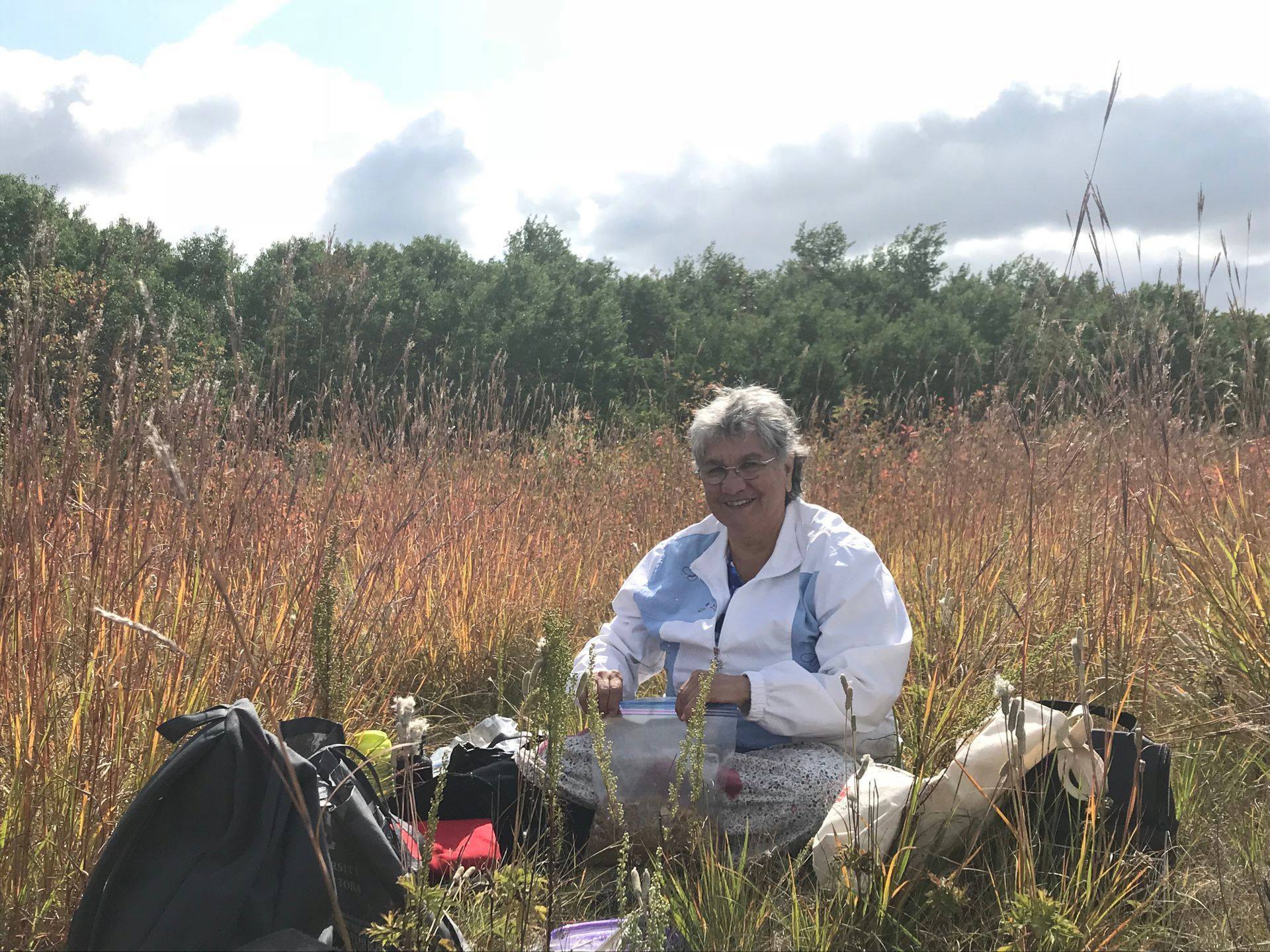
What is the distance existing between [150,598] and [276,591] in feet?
1.27

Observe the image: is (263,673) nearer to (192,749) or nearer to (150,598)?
(150,598)

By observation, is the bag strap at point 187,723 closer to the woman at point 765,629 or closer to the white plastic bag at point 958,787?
the woman at point 765,629

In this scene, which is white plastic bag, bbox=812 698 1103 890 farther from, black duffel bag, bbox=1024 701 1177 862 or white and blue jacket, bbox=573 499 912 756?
white and blue jacket, bbox=573 499 912 756

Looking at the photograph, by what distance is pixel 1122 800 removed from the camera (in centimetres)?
210

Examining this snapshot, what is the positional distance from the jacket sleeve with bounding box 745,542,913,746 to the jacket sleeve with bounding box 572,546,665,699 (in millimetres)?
466

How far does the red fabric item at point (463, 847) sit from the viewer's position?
221 centimetres

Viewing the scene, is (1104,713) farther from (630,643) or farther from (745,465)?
(630,643)

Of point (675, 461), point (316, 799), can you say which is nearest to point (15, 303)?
point (316, 799)

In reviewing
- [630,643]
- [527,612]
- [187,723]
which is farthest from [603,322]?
[187,723]

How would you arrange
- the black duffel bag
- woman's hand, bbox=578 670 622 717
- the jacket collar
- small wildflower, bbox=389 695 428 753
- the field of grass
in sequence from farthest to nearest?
1. the jacket collar
2. woman's hand, bbox=578 670 622 717
3. the black duffel bag
4. the field of grass
5. small wildflower, bbox=389 695 428 753

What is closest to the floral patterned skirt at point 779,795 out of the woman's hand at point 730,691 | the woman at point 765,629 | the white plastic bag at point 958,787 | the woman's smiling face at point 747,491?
the woman at point 765,629

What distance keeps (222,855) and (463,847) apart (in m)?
0.79

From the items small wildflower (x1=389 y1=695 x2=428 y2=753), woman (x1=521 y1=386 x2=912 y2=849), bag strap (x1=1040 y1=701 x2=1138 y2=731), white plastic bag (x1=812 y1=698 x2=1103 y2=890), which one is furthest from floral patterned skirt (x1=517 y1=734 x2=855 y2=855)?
small wildflower (x1=389 y1=695 x2=428 y2=753)

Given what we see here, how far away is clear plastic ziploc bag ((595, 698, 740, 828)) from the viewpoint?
238cm
